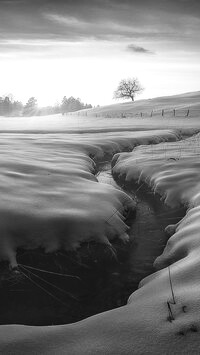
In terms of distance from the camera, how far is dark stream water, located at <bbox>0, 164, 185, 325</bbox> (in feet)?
12.9

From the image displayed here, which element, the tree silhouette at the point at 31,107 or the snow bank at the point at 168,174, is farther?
the tree silhouette at the point at 31,107

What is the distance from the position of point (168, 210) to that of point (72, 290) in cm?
353

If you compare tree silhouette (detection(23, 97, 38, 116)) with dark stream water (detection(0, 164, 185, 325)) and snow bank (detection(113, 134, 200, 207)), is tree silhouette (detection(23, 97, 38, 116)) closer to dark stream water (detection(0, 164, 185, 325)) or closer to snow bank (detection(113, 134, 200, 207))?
snow bank (detection(113, 134, 200, 207))

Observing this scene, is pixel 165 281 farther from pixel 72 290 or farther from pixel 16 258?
pixel 16 258

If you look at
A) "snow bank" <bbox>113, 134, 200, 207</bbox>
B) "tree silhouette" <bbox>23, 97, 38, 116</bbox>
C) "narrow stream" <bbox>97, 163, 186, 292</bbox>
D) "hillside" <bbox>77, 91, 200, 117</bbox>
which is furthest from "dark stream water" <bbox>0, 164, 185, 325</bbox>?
"tree silhouette" <bbox>23, 97, 38, 116</bbox>

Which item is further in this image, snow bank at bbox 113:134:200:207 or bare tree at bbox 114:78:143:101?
bare tree at bbox 114:78:143:101

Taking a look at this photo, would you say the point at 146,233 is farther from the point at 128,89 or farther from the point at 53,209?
the point at 128,89

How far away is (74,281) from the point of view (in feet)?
14.9

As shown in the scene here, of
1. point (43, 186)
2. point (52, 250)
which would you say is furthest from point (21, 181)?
point (52, 250)

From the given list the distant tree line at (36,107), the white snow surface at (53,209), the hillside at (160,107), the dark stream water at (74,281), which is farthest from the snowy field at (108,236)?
the distant tree line at (36,107)

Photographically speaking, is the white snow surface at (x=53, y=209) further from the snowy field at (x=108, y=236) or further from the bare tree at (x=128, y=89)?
the bare tree at (x=128, y=89)

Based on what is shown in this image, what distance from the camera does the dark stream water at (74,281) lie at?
393 cm

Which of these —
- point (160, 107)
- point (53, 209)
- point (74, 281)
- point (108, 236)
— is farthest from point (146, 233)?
point (160, 107)

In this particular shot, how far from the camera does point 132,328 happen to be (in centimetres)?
261
